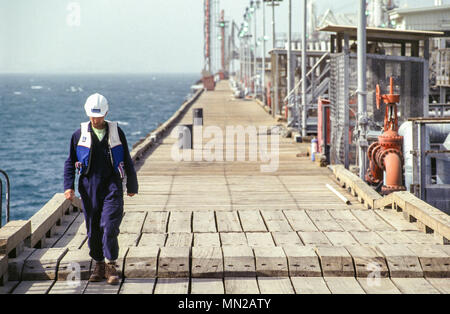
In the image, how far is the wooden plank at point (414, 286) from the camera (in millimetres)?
7184

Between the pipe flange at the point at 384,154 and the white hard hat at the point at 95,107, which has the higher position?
the white hard hat at the point at 95,107

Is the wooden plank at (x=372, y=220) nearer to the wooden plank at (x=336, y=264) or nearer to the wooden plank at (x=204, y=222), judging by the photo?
the wooden plank at (x=204, y=222)

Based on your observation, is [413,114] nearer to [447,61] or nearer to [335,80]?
[335,80]

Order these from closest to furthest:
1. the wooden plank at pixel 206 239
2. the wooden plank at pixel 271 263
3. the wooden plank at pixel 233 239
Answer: the wooden plank at pixel 271 263, the wooden plank at pixel 206 239, the wooden plank at pixel 233 239

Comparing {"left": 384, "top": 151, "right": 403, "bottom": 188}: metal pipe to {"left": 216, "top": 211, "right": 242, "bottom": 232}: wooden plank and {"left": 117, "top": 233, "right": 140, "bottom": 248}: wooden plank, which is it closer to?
{"left": 216, "top": 211, "right": 242, "bottom": 232}: wooden plank

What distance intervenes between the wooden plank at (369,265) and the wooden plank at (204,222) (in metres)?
2.70

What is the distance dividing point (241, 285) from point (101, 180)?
5.50 feet

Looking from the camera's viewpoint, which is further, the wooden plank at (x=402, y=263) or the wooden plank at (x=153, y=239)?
the wooden plank at (x=153, y=239)

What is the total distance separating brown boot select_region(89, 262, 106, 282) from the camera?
748 cm

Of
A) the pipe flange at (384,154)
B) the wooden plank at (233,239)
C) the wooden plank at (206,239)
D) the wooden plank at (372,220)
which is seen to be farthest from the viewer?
the pipe flange at (384,154)

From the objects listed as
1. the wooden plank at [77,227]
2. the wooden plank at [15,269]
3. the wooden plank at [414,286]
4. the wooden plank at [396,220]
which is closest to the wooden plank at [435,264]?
the wooden plank at [414,286]

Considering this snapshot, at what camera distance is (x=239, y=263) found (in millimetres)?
7785

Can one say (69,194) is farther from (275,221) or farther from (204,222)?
(275,221)

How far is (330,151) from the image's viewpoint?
61.4 ft
